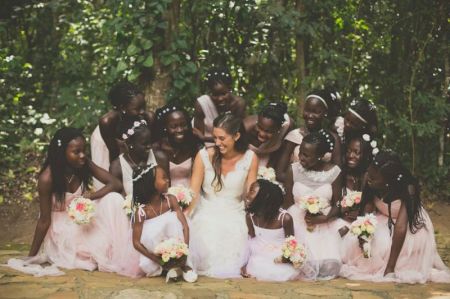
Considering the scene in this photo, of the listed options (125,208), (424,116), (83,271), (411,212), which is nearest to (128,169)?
(125,208)

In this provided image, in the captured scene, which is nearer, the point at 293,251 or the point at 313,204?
the point at 293,251

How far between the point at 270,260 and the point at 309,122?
155 centimetres

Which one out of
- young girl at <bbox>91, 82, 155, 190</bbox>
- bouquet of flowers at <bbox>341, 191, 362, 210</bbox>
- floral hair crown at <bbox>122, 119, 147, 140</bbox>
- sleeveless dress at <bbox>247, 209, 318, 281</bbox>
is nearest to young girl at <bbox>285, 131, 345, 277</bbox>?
bouquet of flowers at <bbox>341, 191, 362, 210</bbox>

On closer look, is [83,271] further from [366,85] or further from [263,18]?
[366,85]

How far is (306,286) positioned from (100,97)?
4.21 meters

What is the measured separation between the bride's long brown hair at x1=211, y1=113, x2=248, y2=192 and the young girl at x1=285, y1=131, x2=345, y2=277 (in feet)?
1.64

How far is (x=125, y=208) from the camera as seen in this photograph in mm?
5328

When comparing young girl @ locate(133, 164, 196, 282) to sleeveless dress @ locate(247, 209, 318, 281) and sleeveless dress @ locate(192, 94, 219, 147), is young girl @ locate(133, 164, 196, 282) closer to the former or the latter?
sleeveless dress @ locate(247, 209, 318, 281)

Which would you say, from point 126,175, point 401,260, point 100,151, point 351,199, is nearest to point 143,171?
point 126,175

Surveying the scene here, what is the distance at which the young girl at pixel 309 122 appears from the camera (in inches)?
240

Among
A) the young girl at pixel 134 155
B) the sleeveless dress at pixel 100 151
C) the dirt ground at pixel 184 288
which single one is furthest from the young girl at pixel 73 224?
the sleeveless dress at pixel 100 151

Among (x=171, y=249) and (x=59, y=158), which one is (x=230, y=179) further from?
(x=59, y=158)

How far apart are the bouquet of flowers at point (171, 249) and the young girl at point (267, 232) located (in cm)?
65

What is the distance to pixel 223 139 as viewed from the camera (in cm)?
549
